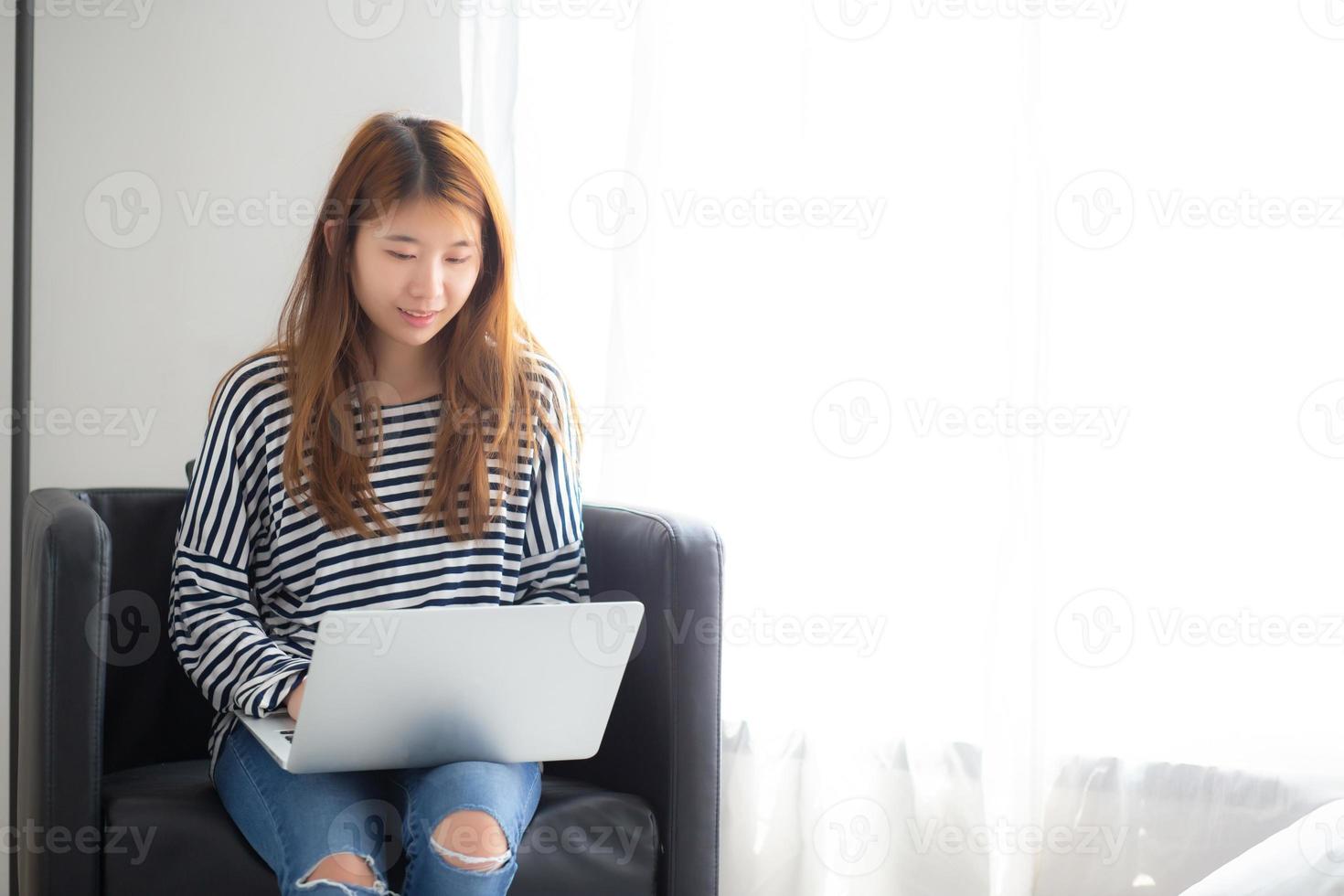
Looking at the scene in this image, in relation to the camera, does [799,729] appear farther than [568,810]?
Yes

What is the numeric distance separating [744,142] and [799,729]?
91 cm

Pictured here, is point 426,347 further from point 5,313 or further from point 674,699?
point 5,313

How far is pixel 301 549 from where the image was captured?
1.34 meters

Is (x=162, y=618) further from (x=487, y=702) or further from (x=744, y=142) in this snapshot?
(x=744, y=142)

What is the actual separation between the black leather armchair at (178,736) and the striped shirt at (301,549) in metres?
0.07

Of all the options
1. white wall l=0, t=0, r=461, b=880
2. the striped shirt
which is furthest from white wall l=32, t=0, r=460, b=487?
the striped shirt

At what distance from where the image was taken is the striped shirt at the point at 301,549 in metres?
1.29

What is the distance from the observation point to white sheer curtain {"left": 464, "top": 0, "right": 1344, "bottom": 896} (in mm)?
1582

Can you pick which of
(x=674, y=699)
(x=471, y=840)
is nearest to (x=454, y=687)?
(x=471, y=840)

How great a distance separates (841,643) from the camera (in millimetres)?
1809

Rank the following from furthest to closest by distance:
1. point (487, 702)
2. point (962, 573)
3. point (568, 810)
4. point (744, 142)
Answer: point (744, 142) < point (962, 573) < point (568, 810) < point (487, 702)

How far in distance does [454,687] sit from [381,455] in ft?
1.24

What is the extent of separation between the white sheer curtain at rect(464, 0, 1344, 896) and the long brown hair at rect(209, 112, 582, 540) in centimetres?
51

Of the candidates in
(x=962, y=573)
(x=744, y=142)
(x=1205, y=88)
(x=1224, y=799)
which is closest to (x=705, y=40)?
(x=744, y=142)
